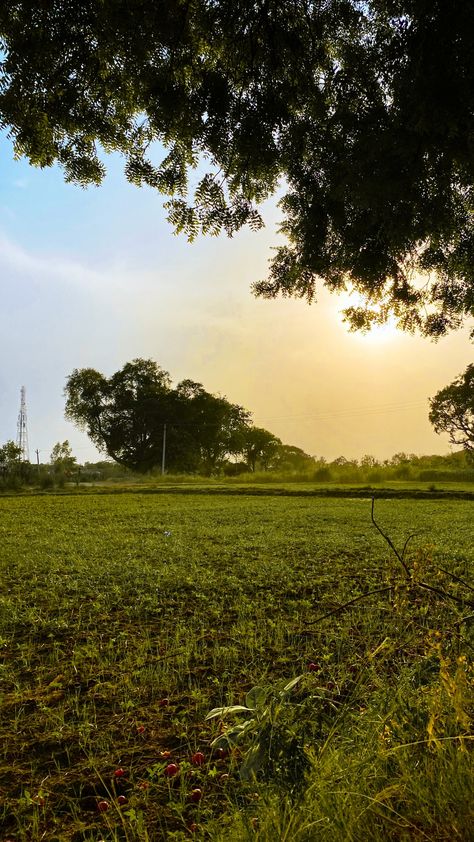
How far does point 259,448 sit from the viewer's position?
72812mm

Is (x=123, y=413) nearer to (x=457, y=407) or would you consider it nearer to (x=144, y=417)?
(x=144, y=417)

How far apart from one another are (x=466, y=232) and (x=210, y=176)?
3170mm

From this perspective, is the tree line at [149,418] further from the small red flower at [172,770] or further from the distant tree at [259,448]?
the small red flower at [172,770]

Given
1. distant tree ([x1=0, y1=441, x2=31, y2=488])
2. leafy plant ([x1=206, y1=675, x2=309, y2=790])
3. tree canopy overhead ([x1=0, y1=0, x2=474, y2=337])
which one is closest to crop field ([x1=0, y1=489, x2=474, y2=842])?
leafy plant ([x1=206, y1=675, x2=309, y2=790])

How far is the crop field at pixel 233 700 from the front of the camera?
5.70ft

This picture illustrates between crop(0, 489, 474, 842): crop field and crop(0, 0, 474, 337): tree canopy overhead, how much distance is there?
3.41m

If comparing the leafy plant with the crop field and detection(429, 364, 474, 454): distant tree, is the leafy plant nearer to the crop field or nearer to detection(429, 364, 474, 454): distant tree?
the crop field

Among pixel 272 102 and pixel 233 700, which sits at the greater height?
pixel 272 102

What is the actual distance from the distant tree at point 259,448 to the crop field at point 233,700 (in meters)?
63.8

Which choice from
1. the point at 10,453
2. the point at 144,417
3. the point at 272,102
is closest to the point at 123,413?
the point at 144,417

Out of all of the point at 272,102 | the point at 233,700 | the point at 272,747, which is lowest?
the point at 233,700

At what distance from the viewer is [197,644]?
13.4ft

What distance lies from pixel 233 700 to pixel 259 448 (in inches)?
2754

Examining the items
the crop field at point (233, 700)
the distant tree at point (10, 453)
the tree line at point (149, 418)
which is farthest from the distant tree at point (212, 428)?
the crop field at point (233, 700)
